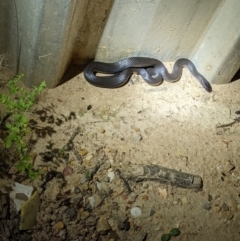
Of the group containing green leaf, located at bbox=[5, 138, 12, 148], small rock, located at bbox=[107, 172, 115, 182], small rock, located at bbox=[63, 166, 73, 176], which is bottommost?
small rock, located at bbox=[63, 166, 73, 176]

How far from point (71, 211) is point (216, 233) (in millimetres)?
1489

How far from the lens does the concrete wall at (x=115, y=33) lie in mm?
3010

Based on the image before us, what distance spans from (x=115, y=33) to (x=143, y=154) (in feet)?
5.53

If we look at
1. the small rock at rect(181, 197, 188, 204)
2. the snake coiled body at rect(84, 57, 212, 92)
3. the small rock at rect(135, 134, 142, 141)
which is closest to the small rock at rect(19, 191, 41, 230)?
the small rock at rect(135, 134, 142, 141)

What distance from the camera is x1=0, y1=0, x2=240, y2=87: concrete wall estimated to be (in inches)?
118

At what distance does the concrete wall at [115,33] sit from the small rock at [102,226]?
1864 millimetres

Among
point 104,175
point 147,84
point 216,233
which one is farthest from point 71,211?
point 147,84

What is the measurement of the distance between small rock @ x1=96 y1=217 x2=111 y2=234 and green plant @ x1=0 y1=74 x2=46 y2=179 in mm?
769

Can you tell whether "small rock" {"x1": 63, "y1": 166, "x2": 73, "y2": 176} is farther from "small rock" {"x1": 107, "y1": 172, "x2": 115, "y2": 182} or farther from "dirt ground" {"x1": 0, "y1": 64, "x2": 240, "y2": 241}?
"small rock" {"x1": 107, "y1": 172, "x2": 115, "y2": 182}

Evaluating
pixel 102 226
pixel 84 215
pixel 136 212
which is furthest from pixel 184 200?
pixel 84 215

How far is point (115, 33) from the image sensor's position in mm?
3752

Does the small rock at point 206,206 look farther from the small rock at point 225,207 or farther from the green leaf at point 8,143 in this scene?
the green leaf at point 8,143

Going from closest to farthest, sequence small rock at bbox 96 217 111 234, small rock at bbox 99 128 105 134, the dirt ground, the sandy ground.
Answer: small rock at bbox 96 217 111 234, the dirt ground, the sandy ground, small rock at bbox 99 128 105 134

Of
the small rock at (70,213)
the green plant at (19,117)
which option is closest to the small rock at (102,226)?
the small rock at (70,213)
